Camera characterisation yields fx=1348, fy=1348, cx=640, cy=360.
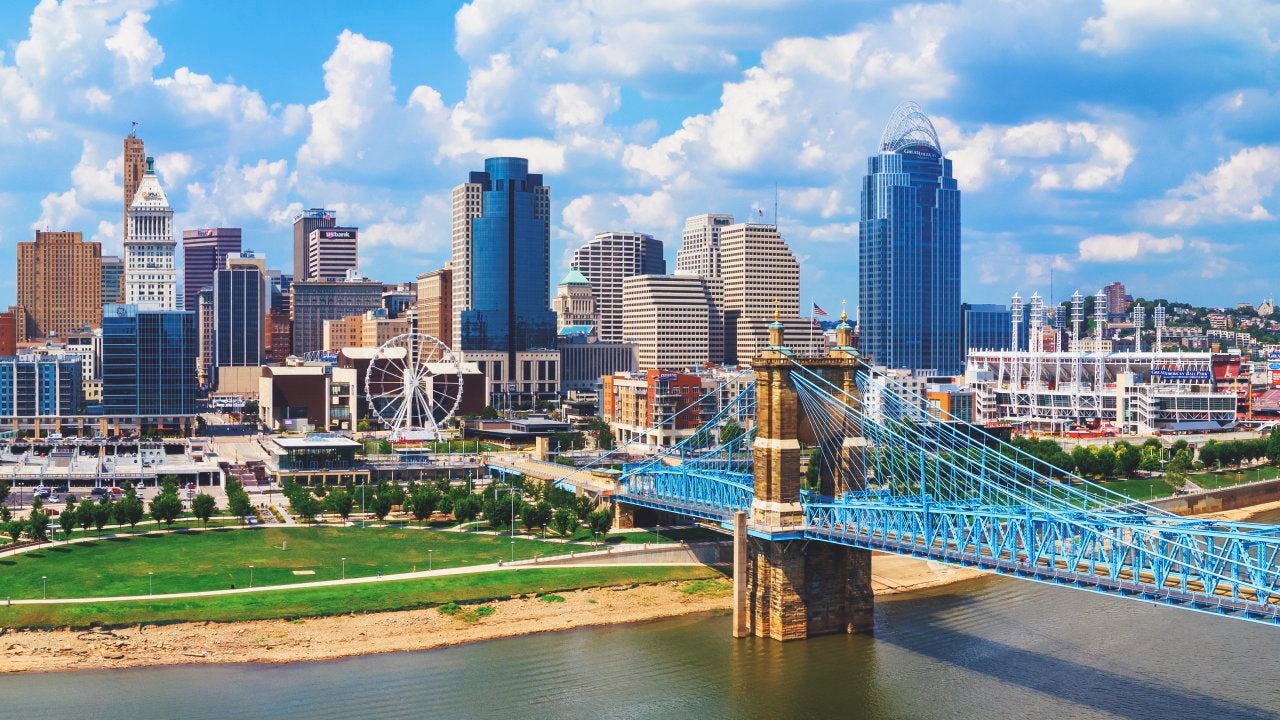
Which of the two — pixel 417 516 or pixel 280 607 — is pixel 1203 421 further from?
pixel 280 607

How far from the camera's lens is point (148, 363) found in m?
191

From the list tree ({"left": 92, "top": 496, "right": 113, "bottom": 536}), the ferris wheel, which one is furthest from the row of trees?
the ferris wheel

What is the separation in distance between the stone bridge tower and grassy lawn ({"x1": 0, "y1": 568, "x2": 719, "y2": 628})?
1177cm

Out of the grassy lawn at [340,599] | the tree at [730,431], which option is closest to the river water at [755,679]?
the grassy lawn at [340,599]

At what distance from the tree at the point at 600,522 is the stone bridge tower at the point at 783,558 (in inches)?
766

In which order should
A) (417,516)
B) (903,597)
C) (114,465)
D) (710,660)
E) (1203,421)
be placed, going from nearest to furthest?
(710,660) → (903,597) → (417,516) → (114,465) → (1203,421)

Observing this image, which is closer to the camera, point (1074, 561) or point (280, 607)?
point (1074, 561)

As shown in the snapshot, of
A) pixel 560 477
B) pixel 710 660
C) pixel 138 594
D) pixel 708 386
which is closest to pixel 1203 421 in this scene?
pixel 708 386

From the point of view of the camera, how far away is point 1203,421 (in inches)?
7480

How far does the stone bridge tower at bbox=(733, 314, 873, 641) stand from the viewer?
7562 cm

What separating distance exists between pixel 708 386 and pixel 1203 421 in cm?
6985

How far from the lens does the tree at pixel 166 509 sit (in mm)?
100312

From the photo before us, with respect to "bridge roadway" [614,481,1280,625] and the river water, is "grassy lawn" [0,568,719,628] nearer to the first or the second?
the river water

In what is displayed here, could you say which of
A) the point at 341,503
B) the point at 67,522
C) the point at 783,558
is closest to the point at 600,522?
the point at 341,503
